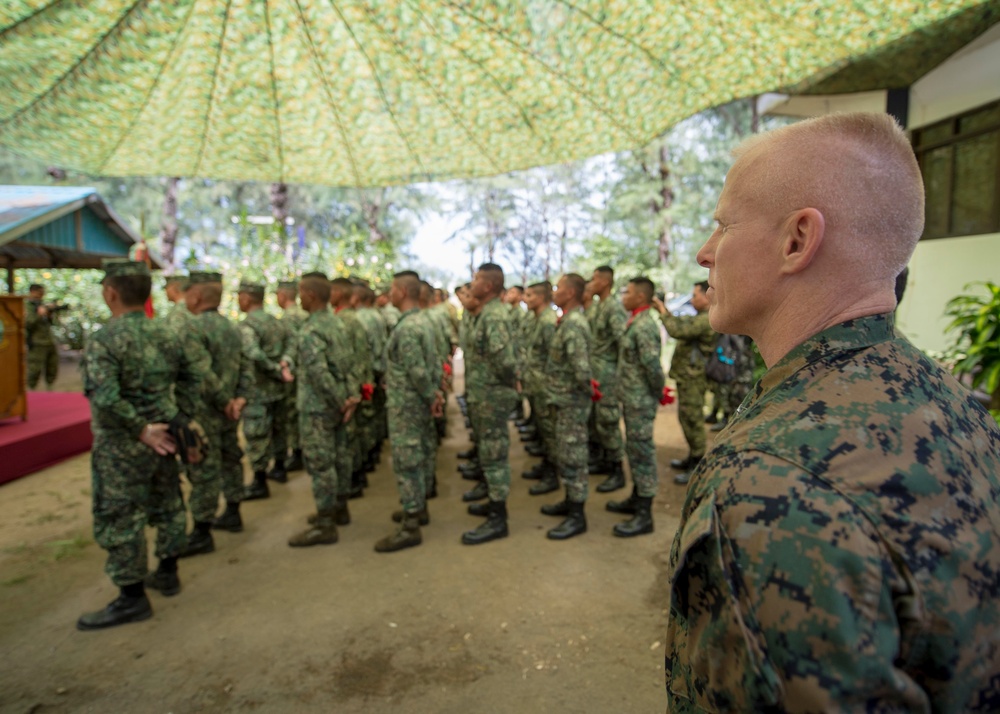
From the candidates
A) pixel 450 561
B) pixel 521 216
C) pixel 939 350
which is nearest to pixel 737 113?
pixel 521 216

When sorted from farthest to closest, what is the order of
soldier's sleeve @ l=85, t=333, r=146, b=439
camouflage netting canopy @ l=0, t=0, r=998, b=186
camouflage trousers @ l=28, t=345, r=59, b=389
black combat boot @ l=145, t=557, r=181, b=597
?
1. camouflage trousers @ l=28, t=345, r=59, b=389
2. black combat boot @ l=145, t=557, r=181, b=597
3. soldier's sleeve @ l=85, t=333, r=146, b=439
4. camouflage netting canopy @ l=0, t=0, r=998, b=186

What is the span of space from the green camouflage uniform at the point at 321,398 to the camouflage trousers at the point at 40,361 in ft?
27.8

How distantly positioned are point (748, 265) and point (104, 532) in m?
3.92

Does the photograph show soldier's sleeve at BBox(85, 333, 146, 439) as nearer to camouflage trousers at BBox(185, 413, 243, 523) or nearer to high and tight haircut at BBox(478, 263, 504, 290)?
camouflage trousers at BBox(185, 413, 243, 523)

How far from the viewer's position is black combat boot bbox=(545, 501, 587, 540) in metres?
4.75

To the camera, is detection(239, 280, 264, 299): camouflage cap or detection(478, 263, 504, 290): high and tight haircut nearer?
A: detection(478, 263, 504, 290): high and tight haircut

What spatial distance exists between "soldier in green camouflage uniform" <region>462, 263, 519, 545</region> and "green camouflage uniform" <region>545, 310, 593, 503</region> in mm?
476

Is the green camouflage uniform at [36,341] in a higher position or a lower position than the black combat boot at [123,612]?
Answer: higher

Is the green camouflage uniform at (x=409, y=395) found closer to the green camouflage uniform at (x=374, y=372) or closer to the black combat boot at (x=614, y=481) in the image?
the green camouflage uniform at (x=374, y=372)

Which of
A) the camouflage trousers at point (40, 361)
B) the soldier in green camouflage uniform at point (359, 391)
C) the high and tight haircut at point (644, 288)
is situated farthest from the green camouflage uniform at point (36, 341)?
the high and tight haircut at point (644, 288)

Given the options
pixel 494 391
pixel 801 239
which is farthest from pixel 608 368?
pixel 801 239

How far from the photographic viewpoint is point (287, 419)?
6.52 metres

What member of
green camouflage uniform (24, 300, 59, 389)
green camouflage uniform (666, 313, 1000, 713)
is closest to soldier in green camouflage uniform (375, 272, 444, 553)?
green camouflage uniform (666, 313, 1000, 713)

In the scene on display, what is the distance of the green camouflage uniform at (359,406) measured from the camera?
5215 millimetres
